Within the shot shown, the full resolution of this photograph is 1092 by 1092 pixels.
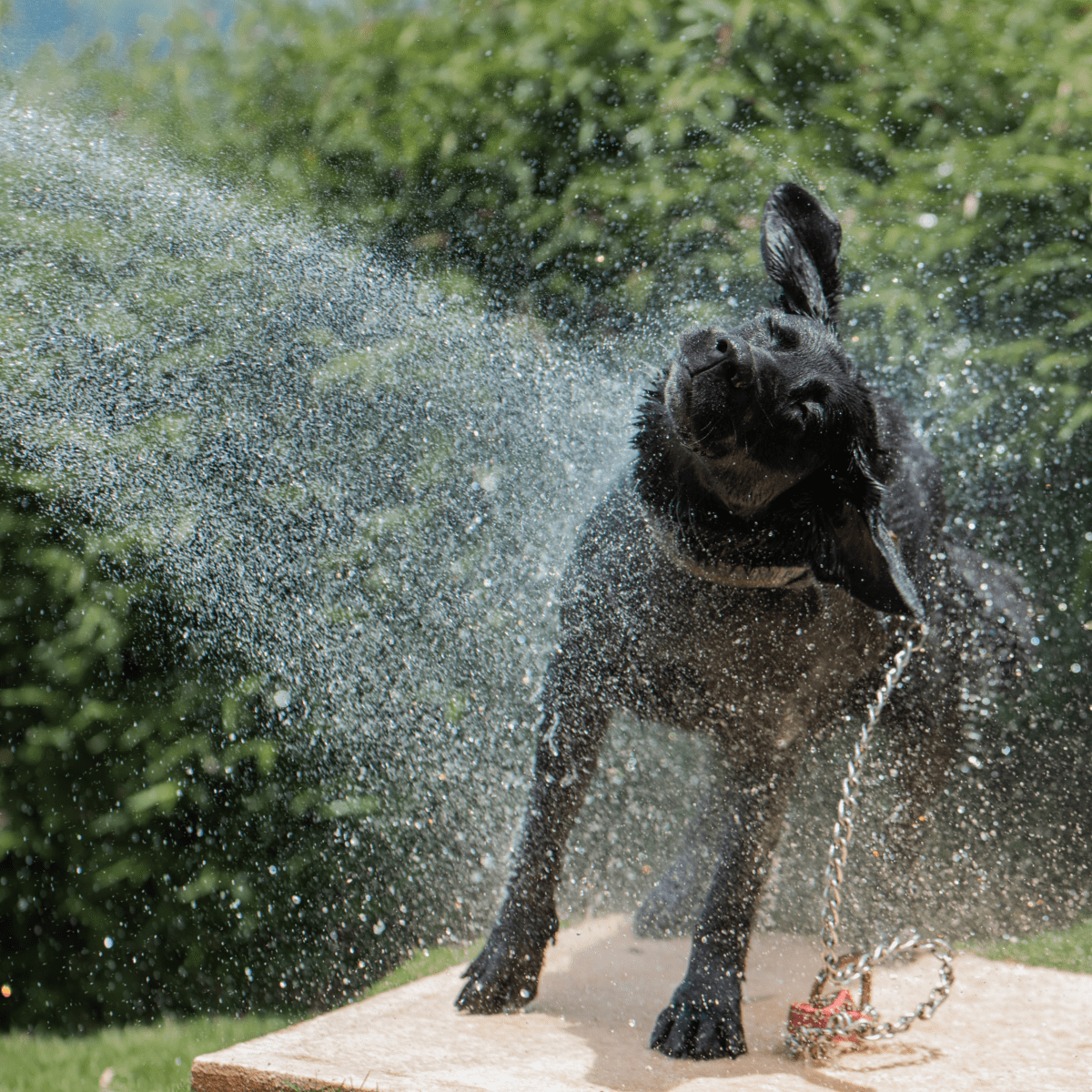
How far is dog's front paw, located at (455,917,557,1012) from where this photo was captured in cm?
204

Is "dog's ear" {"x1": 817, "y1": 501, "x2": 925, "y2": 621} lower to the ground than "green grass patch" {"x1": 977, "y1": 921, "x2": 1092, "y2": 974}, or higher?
higher

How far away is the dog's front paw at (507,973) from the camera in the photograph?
2037mm

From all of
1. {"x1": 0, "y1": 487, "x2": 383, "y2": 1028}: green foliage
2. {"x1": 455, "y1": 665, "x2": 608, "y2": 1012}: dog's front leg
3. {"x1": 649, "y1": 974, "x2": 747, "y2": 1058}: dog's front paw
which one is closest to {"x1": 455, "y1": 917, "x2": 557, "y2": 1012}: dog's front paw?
{"x1": 455, "y1": 665, "x2": 608, "y2": 1012}: dog's front leg

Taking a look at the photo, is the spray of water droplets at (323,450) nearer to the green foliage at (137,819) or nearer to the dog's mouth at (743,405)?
the green foliage at (137,819)

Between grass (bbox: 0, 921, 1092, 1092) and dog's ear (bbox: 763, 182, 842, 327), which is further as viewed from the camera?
grass (bbox: 0, 921, 1092, 1092)

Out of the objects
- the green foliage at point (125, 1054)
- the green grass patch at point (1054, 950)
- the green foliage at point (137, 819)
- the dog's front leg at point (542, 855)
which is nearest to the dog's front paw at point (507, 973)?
the dog's front leg at point (542, 855)

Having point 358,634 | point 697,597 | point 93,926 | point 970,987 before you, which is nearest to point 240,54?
point 358,634

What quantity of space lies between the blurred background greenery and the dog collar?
Answer: 143cm

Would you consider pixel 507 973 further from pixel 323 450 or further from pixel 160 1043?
pixel 323 450

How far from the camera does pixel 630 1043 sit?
75.9 inches

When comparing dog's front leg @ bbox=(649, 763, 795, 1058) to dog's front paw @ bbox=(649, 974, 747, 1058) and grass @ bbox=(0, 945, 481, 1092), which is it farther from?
grass @ bbox=(0, 945, 481, 1092)

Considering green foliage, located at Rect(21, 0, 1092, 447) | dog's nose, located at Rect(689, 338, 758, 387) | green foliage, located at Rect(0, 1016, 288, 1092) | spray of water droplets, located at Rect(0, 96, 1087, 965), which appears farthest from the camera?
green foliage, located at Rect(21, 0, 1092, 447)

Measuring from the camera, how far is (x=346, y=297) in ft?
9.24

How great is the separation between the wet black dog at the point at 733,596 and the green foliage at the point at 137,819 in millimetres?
1022
